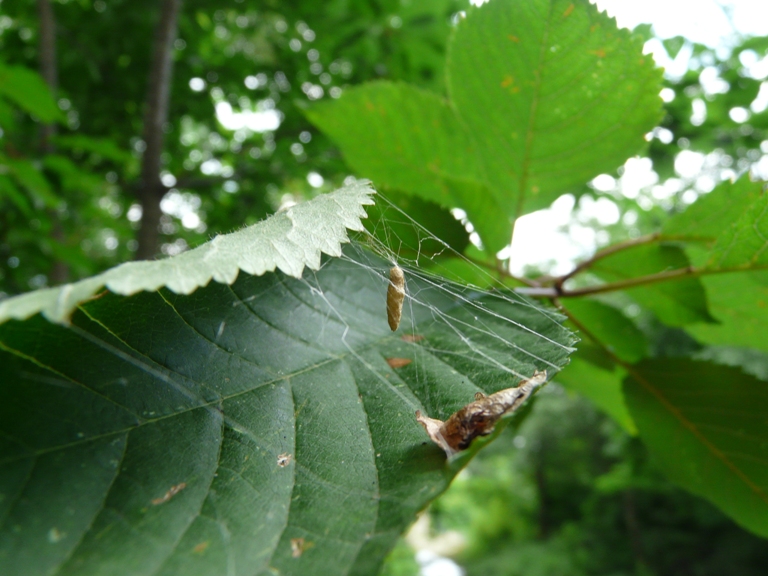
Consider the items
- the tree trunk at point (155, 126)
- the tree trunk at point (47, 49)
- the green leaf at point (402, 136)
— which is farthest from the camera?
the tree trunk at point (47, 49)

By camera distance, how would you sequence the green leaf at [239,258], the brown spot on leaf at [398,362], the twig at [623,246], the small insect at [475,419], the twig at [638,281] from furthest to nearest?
1. the twig at [623,246]
2. the twig at [638,281]
3. the brown spot on leaf at [398,362]
4. the small insect at [475,419]
5. the green leaf at [239,258]

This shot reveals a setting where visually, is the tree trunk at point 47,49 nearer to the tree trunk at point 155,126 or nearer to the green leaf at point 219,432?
the tree trunk at point 155,126

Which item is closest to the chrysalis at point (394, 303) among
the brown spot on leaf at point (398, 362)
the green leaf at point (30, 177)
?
the brown spot on leaf at point (398, 362)

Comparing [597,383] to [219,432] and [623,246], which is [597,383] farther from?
[219,432]

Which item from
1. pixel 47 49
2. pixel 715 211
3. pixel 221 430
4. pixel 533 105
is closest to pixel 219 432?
pixel 221 430

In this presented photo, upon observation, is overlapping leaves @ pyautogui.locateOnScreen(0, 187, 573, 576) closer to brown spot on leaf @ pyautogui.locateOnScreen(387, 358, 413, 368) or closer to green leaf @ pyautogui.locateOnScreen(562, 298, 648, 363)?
brown spot on leaf @ pyautogui.locateOnScreen(387, 358, 413, 368)

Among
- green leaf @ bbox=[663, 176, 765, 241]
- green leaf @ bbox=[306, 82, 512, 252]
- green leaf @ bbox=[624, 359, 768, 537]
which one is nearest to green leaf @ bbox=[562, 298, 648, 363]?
green leaf @ bbox=[624, 359, 768, 537]
